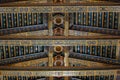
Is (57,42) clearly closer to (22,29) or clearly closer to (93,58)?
(22,29)

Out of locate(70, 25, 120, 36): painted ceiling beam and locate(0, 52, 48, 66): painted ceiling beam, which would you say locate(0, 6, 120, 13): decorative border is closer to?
locate(70, 25, 120, 36): painted ceiling beam

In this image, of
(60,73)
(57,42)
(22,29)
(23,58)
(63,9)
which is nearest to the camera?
(63,9)

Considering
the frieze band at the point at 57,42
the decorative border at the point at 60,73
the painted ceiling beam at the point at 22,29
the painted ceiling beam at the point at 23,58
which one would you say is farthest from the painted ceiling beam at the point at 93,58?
the painted ceiling beam at the point at 22,29

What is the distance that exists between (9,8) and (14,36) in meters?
1.44

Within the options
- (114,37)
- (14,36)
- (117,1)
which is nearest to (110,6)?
(117,1)

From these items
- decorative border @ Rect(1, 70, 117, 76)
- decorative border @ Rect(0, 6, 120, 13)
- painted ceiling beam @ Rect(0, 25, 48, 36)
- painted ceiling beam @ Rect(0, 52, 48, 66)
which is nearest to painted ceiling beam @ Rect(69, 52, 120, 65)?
decorative border @ Rect(1, 70, 117, 76)

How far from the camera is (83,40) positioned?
16.0 metres

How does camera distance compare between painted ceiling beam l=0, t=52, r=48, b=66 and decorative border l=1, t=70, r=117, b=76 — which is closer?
decorative border l=1, t=70, r=117, b=76

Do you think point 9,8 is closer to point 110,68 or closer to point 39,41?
point 39,41

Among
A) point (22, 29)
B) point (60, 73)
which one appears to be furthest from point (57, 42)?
point (22, 29)

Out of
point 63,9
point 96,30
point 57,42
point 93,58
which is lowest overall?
point 93,58

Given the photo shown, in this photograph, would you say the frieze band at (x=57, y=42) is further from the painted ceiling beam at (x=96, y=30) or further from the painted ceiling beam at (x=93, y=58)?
the painted ceiling beam at (x=93, y=58)

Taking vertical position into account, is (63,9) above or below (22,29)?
above

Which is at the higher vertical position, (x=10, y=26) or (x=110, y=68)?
(x=10, y=26)
